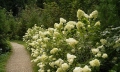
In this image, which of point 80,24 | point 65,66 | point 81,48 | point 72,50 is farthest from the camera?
point 72,50

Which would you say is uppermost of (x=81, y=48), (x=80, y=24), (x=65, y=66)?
(x=80, y=24)

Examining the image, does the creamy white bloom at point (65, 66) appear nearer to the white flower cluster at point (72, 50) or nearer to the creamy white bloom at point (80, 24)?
the white flower cluster at point (72, 50)

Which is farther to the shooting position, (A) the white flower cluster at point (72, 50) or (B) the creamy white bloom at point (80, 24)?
(B) the creamy white bloom at point (80, 24)

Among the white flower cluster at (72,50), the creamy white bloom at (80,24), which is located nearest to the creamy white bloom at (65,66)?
the white flower cluster at (72,50)

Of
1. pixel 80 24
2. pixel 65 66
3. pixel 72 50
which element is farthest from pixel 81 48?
pixel 65 66

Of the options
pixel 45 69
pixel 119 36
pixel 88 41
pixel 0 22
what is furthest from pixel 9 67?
pixel 119 36

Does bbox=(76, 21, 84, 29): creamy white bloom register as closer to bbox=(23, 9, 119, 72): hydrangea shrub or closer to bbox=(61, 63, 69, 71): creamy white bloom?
bbox=(23, 9, 119, 72): hydrangea shrub

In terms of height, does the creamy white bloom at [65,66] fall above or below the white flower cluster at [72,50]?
below

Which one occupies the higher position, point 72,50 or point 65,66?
point 72,50

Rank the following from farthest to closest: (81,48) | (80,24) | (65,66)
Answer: (81,48), (80,24), (65,66)

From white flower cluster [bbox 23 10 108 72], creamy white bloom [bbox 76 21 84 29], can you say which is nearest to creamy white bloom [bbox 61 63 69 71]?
white flower cluster [bbox 23 10 108 72]

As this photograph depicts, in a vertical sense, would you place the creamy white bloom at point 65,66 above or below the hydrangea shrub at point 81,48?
below

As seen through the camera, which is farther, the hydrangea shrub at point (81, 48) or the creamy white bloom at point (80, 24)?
the creamy white bloom at point (80, 24)

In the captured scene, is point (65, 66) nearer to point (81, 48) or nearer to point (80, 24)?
point (81, 48)
